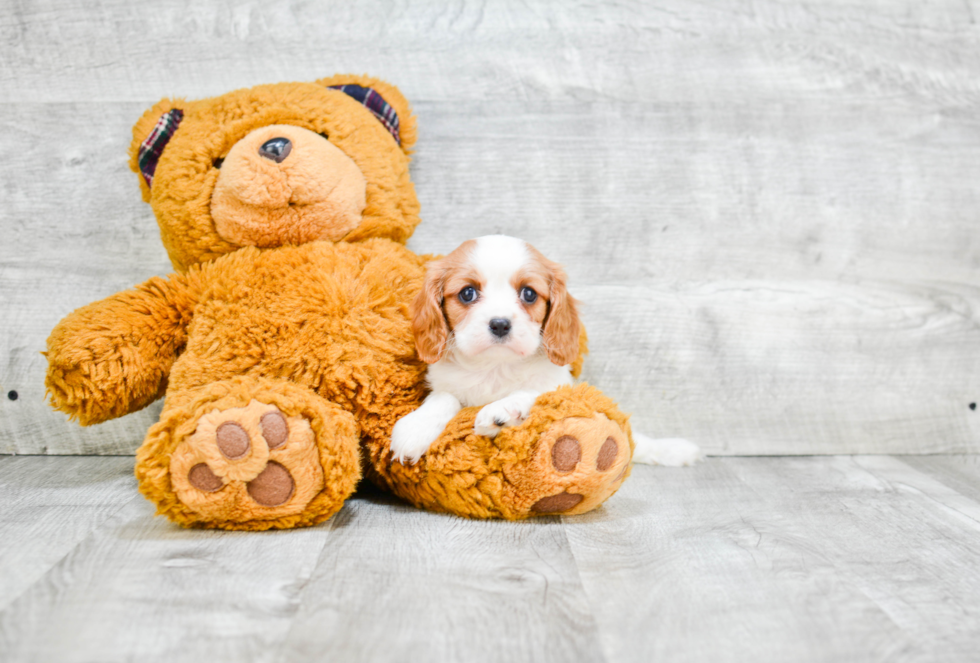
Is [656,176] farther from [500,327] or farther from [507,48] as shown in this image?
[500,327]

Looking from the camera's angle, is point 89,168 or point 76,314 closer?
point 76,314

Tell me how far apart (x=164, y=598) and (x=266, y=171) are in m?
0.73

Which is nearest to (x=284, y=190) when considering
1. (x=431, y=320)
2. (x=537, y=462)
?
(x=431, y=320)

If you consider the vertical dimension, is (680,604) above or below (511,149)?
below

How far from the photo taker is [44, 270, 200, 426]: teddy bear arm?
4.10 feet

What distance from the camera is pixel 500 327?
118cm

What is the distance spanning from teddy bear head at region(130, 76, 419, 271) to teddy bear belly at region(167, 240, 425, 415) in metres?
0.06

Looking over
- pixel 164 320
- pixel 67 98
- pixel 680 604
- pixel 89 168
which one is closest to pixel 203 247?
pixel 164 320

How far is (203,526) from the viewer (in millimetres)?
1148

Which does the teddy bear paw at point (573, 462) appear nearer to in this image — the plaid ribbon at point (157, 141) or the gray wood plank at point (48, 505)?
the gray wood plank at point (48, 505)

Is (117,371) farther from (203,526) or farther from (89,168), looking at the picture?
(89,168)

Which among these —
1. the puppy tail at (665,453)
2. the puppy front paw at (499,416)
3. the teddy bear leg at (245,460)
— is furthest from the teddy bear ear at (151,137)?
the puppy tail at (665,453)

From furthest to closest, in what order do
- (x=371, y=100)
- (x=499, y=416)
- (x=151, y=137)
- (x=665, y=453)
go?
1. (x=665, y=453)
2. (x=371, y=100)
3. (x=151, y=137)
4. (x=499, y=416)

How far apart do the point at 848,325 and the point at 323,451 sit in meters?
1.31
